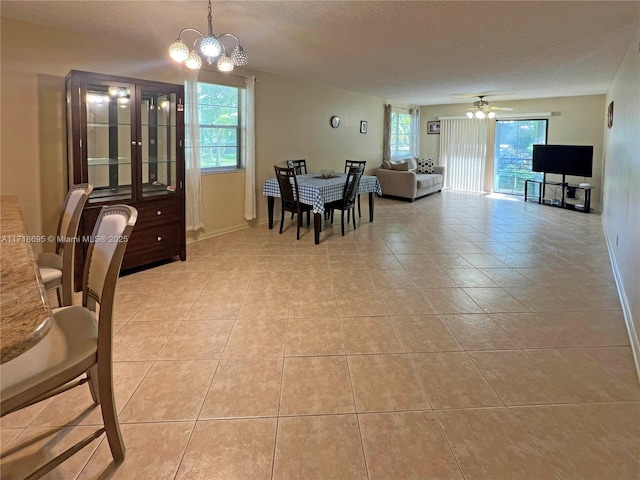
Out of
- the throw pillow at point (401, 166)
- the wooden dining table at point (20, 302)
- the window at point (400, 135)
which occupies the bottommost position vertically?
the wooden dining table at point (20, 302)

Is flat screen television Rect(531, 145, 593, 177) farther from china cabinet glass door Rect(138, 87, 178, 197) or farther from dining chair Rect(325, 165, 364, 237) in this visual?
china cabinet glass door Rect(138, 87, 178, 197)

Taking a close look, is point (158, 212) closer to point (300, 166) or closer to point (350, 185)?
point (350, 185)

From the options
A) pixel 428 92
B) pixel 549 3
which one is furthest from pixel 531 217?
pixel 549 3

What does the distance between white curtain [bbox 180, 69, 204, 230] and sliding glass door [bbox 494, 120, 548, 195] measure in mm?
7634

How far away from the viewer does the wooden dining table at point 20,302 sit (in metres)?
0.73

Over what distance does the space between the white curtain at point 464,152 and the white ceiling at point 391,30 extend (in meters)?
4.17

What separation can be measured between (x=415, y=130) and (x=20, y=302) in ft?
34.4

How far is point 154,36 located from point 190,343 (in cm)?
298

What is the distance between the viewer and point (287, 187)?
17.3 ft

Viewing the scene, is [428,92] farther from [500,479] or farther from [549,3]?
[500,479]

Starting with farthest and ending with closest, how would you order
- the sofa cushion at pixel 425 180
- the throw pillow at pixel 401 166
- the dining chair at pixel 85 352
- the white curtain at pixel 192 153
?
1. the throw pillow at pixel 401 166
2. the sofa cushion at pixel 425 180
3. the white curtain at pixel 192 153
4. the dining chair at pixel 85 352

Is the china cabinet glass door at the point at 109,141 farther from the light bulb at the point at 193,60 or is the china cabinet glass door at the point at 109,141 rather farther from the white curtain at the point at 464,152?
the white curtain at the point at 464,152

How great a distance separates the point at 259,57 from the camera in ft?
15.8

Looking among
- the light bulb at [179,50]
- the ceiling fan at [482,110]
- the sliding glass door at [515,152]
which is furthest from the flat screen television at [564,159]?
the light bulb at [179,50]
